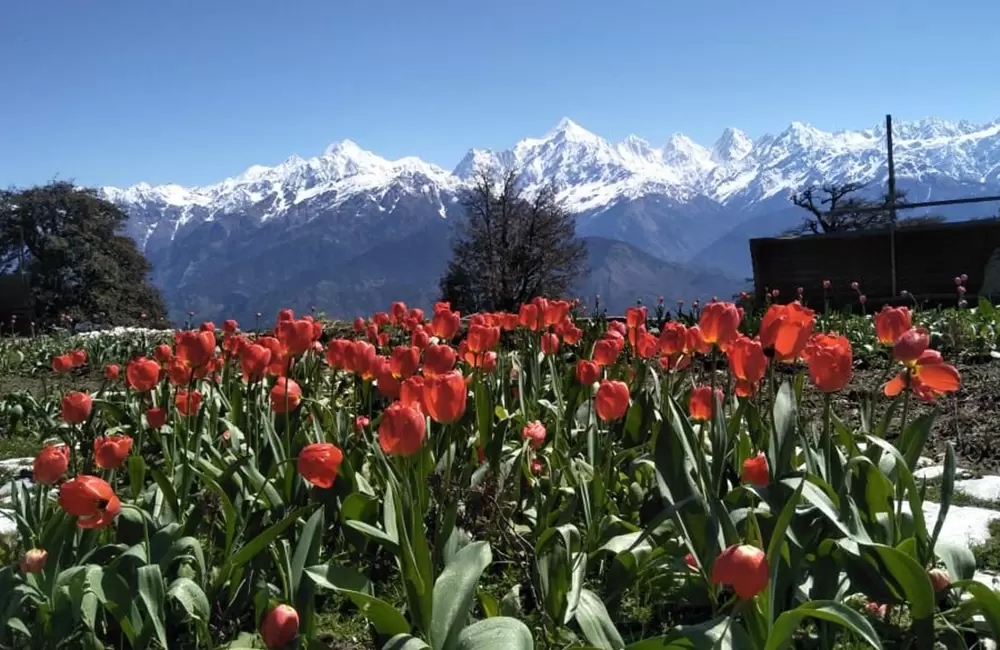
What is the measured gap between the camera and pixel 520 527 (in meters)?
2.69

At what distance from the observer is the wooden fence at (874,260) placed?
1298cm

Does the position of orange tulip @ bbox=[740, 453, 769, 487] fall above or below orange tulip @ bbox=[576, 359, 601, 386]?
below

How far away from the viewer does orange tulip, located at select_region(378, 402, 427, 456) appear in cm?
177

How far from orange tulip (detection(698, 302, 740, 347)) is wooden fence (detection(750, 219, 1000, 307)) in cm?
1109

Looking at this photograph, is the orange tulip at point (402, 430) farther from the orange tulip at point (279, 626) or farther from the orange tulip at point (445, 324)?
the orange tulip at point (445, 324)

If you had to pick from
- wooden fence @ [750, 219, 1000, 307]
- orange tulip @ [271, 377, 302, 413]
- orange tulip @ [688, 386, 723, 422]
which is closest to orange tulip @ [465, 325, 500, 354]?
orange tulip @ [271, 377, 302, 413]

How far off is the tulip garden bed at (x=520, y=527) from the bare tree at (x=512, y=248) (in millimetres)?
36309

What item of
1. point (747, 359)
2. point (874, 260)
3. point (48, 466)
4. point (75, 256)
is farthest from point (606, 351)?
point (75, 256)

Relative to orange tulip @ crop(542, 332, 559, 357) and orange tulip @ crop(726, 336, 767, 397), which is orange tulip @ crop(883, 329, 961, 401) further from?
orange tulip @ crop(542, 332, 559, 357)

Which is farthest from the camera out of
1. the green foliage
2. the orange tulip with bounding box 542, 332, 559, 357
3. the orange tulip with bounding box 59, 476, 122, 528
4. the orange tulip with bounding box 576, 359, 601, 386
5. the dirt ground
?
the green foliage

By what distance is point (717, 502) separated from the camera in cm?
183

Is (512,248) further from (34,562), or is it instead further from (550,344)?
(34,562)

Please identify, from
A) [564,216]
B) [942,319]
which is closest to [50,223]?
[564,216]

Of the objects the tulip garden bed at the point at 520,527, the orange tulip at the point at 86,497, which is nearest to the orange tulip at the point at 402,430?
the tulip garden bed at the point at 520,527
